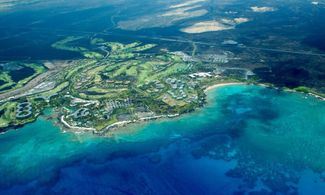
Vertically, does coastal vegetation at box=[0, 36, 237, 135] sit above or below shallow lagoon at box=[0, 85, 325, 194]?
above

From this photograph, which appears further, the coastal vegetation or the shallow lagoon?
the coastal vegetation

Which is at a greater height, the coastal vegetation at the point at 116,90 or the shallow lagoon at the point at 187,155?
the coastal vegetation at the point at 116,90

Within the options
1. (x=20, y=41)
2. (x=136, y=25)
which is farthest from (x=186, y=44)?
(x=20, y=41)

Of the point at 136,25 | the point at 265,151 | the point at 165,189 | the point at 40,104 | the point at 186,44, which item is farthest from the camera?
the point at 136,25

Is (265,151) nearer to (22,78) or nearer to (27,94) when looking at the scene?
(27,94)

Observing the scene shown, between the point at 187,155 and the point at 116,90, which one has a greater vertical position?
the point at 116,90

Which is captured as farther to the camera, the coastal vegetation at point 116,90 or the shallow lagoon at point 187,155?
the coastal vegetation at point 116,90

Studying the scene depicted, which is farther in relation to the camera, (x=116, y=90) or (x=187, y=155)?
(x=116, y=90)

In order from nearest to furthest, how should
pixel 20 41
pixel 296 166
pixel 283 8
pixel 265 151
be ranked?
pixel 296 166 → pixel 265 151 → pixel 20 41 → pixel 283 8
